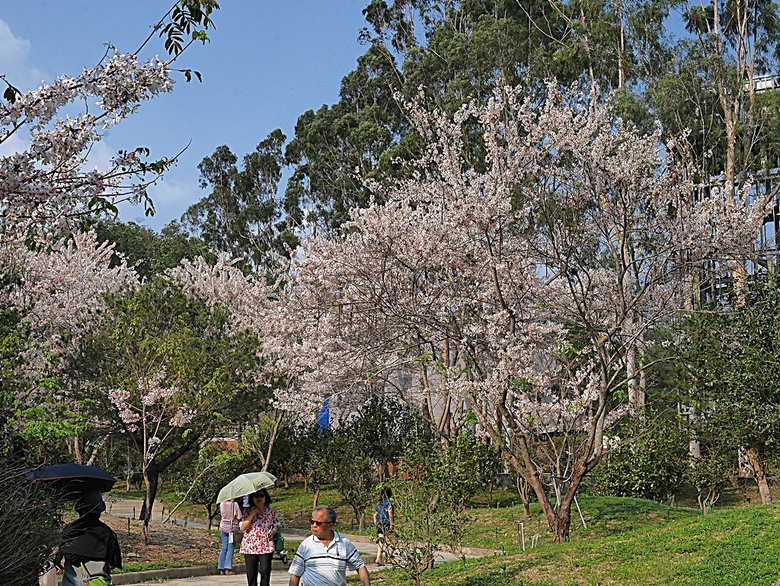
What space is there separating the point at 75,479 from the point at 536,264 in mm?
10809

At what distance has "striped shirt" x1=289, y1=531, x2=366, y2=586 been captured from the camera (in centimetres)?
662

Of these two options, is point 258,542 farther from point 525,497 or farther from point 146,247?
point 146,247

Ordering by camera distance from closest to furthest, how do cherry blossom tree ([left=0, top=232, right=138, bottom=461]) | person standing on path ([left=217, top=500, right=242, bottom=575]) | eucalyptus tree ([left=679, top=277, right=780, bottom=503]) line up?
1. cherry blossom tree ([left=0, top=232, right=138, bottom=461])
2. person standing on path ([left=217, top=500, right=242, bottom=575])
3. eucalyptus tree ([left=679, top=277, right=780, bottom=503])

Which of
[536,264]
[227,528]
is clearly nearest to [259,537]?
[227,528]

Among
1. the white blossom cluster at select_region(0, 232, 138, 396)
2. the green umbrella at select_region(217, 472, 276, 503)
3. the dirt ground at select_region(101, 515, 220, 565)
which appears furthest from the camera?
the dirt ground at select_region(101, 515, 220, 565)

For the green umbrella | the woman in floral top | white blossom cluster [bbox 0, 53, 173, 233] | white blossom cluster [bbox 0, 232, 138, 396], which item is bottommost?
the woman in floral top

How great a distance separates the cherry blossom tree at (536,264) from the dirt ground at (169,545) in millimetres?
4780

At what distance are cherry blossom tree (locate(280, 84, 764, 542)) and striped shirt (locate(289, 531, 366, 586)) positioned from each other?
760cm

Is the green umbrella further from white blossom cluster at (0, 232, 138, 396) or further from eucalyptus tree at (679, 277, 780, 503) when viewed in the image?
eucalyptus tree at (679, 277, 780, 503)

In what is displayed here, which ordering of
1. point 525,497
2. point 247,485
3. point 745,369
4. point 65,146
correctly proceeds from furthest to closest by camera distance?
point 525,497
point 745,369
point 247,485
point 65,146

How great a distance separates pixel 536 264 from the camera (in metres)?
16.4

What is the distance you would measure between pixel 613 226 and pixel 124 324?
987 centimetres

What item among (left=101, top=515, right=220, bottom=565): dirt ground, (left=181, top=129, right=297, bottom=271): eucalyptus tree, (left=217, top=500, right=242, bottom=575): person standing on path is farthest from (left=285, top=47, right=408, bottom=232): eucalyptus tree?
(left=217, top=500, right=242, bottom=575): person standing on path

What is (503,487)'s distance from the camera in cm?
2825
